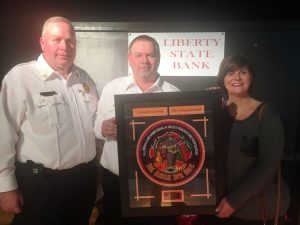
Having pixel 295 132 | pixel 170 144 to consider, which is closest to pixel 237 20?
pixel 295 132

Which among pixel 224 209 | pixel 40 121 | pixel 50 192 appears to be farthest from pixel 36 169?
pixel 224 209

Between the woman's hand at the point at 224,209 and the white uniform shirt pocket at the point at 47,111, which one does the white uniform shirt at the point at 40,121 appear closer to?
the white uniform shirt pocket at the point at 47,111

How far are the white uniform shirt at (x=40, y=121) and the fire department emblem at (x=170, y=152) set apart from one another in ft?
1.36

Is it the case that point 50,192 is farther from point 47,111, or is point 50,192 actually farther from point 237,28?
point 237,28

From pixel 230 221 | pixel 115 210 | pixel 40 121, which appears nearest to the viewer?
pixel 40 121

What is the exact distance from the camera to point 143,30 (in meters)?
2.46

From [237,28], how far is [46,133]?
1468 millimetres

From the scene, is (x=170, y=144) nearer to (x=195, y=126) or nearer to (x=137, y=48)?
(x=195, y=126)

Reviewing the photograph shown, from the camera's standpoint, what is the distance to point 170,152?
2.25 m

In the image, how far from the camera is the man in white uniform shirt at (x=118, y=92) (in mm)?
2373

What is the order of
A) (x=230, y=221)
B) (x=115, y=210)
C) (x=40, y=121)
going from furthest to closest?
(x=115, y=210) → (x=230, y=221) → (x=40, y=121)

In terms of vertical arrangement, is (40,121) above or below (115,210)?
above

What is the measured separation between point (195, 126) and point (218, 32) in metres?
0.71

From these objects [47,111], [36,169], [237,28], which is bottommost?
[36,169]
